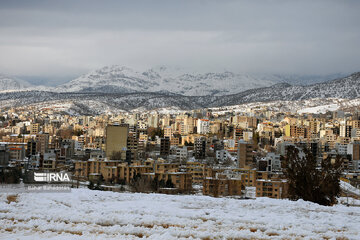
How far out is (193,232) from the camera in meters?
9.69

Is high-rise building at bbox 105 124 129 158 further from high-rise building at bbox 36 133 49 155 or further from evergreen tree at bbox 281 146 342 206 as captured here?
evergreen tree at bbox 281 146 342 206

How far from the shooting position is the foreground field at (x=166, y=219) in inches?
377

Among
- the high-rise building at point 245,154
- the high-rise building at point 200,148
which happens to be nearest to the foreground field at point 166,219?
the high-rise building at point 245,154

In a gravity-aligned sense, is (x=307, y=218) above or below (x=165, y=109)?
below

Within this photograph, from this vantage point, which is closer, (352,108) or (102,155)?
(102,155)

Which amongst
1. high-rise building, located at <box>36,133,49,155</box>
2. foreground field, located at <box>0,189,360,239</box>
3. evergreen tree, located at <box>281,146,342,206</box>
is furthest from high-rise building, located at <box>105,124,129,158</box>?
foreground field, located at <box>0,189,360,239</box>

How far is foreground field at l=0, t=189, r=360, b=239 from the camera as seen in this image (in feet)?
31.4

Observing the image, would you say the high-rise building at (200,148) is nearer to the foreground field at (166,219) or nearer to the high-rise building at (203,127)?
the high-rise building at (203,127)

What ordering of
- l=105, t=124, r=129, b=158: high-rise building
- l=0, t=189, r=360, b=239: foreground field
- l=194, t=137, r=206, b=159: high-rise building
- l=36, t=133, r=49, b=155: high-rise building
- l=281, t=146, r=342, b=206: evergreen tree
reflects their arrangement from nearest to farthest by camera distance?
l=0, t=189, r=360, b=239: foreground field
l=281, t=146, r=342, b=206: evergreen tree
l=105, t=124, r=129, b=158: high-rise building
l=36, t=133, r=49, b=155: high-rise building
l=194, t=137, r=206, b=159: high-rise building

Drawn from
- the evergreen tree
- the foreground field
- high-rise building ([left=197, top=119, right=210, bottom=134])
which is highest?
high-rise building ([left=197, top=119, right=210, bottom=134])

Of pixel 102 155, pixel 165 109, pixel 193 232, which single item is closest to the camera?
pixel 193 232

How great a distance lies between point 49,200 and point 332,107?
15785 centimetres

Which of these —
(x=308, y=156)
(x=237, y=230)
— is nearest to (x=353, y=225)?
(x=237, y=230)

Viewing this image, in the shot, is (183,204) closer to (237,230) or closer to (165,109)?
(237,230)
